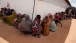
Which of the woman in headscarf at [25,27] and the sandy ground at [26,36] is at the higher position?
the woman in headscarf at [25,27]

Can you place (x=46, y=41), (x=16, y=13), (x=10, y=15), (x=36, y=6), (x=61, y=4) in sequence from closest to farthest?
(x=46, y=41) → (x=36, y=6) → (x=10, y=15) → (x=16, y=13) → (x=61, y=4)

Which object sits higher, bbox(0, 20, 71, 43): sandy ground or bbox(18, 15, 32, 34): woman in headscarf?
bbox(18, 15, 32, 34): woman in headscarf

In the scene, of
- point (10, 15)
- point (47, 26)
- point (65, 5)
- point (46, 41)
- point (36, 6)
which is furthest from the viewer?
point (65, 5)

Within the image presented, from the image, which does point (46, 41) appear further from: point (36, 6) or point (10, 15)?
point (10, 15)

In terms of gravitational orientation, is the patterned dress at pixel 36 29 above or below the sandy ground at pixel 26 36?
above

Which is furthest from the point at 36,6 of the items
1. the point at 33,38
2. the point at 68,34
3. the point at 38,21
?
the point at 68,34

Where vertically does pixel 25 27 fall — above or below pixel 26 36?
above

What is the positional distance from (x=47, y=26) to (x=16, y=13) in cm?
82

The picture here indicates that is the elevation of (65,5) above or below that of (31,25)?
above

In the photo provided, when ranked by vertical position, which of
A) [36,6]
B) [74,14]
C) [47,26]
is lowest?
[47,26]

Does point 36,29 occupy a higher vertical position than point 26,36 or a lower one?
higher

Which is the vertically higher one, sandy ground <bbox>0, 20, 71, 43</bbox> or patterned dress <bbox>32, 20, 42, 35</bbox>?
patterned dress <bbox>32, 20, 42, 35</bbox>

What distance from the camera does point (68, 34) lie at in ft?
5.66

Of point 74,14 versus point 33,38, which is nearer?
point 33,38
